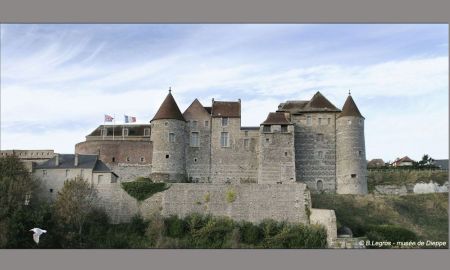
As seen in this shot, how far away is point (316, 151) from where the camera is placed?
54531mm

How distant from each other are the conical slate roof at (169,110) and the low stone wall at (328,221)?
1408 cm

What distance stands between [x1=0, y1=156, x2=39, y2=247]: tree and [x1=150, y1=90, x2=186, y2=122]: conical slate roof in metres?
11.0

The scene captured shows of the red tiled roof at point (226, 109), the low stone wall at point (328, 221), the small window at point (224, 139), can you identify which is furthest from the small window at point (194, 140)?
the low stone wall at point (328, 221)

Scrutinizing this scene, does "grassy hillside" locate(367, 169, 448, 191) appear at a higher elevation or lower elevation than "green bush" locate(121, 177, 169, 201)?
higher

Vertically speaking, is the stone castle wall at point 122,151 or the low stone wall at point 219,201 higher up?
the stone castle wall at point 122,151

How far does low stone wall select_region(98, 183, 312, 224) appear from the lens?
4606 cm

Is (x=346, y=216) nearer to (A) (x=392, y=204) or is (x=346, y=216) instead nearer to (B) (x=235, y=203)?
(A) (x=392, y=204)

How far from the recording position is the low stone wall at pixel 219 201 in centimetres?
4606

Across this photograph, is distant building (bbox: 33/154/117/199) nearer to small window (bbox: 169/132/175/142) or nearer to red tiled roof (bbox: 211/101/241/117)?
small window (bbox: 169/132/175/142)

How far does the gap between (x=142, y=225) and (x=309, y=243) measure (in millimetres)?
10649

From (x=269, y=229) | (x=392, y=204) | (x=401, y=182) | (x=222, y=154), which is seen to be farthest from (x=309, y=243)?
(x=401, y=182)

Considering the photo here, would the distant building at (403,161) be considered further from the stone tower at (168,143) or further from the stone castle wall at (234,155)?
the stone tower at (168,143)

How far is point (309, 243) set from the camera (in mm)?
43062

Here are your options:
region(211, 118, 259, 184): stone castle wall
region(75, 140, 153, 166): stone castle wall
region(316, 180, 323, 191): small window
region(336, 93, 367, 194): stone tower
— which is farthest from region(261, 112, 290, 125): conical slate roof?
region(75, 140, 153, 166): stone castle wall
